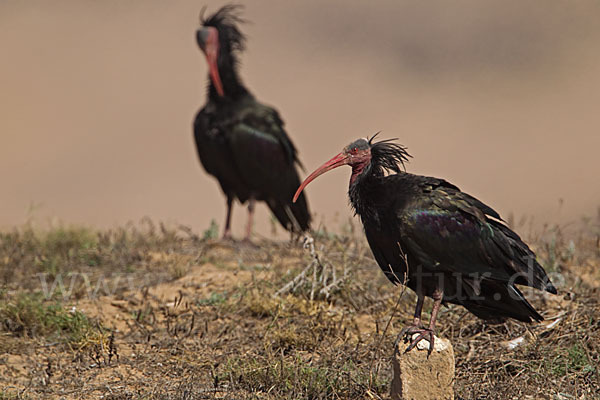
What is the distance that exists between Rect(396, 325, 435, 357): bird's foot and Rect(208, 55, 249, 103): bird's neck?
5.14 metres

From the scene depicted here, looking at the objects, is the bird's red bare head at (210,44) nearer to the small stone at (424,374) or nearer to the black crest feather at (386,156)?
the black crest feather at (386,156)

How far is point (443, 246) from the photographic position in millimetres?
4199

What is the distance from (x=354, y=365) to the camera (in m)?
→ 4.64

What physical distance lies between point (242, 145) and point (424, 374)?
15.9ft

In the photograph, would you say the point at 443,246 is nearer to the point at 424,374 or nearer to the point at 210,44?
the point at 424,374

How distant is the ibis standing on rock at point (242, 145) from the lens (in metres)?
8.39

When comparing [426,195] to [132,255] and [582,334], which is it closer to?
[582,334]

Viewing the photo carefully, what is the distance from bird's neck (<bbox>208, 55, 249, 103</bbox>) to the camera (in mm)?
8719

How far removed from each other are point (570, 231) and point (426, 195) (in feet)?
10.4

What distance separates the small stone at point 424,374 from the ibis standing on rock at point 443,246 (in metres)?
0.20

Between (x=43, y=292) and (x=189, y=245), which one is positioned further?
(x=189, y=245)

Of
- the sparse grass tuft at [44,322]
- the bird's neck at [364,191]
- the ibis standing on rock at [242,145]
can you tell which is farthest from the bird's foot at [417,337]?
the ibis standing on rock at [242,145]

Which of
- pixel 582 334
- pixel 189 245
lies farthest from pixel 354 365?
pixel 189 245

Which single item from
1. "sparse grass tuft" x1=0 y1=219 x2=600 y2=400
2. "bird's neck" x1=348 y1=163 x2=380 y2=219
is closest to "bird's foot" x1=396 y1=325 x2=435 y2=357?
"sparse grass tuft" x1=0 y1=219 x2=600 y2=400
